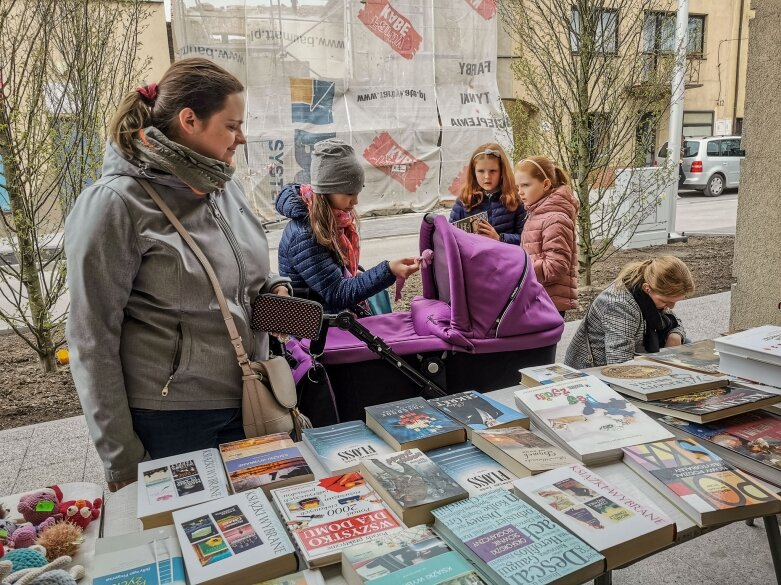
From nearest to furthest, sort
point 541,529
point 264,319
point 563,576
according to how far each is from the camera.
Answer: point 563,576, point 541,529, point 264,319

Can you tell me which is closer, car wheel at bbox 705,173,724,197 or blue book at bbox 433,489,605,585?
blue book at bbox 433,489,605,585

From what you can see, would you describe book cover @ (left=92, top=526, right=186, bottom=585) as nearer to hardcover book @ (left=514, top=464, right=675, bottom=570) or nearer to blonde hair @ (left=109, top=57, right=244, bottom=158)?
hardcover book @ (left=514, top=464, right=675, bottom=570)

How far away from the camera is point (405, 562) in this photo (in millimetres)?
1115

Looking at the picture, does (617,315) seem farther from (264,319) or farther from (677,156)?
(677,156)

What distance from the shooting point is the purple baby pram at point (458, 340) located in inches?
101

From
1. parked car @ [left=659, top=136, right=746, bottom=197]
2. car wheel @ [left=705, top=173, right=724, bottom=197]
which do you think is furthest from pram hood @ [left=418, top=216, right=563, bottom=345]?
car wheel @ [left=705, top=173, right=724, bottom=197]

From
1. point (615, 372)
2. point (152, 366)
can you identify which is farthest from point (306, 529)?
point (615, 372)

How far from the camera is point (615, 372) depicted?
203 cm

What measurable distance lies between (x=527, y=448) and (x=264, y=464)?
63 cm

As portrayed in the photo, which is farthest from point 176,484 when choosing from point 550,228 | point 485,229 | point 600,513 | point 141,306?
point 550,228

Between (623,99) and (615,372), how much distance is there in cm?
498

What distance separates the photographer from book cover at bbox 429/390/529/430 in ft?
5.45

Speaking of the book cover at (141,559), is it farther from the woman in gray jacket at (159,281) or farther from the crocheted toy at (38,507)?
the woman in gray jacket at (159,281)

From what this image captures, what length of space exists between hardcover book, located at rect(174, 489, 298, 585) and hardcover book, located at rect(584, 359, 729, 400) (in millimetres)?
1114
